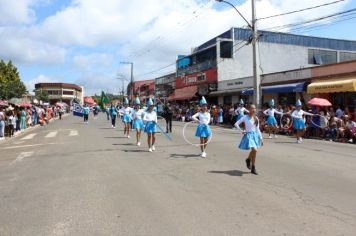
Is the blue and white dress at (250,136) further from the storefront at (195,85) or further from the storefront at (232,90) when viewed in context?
the storefront at (195,85)

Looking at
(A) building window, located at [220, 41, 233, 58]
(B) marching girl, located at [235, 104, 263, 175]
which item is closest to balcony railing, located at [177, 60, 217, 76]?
(A) building window, located at [220, 41, 233, 58]

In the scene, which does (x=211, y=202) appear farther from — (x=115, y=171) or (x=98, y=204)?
(x=115, y=171)

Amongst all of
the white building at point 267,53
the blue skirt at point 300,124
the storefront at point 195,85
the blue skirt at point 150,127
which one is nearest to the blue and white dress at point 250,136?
the blue skirt at point 150,127

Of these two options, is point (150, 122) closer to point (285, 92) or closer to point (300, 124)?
point (300, 124)

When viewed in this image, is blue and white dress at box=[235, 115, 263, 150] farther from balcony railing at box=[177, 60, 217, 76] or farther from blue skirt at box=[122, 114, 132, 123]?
balcony railing at box=[177, 60, 217, 76]

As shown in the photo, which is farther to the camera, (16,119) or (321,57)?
(321,57)

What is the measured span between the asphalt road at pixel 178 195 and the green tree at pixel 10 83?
145ft

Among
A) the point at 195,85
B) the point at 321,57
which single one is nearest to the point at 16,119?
the point at 195,85

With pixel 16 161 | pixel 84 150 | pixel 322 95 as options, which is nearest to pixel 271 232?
pixel 16 161

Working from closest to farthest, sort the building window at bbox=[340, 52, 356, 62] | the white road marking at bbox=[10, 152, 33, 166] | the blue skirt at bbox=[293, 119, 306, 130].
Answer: the white road marking at bbox=[10, 152, 33, 166] → the blue skirt at bbox=[293, 119, 306, 130] → the building window at bbox=[340, 52, 356, 62]

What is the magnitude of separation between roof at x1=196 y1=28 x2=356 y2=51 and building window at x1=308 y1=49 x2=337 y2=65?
78cm

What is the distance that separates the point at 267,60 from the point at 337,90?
23972mm

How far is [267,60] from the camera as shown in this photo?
162 feet

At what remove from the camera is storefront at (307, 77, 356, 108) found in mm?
25016
